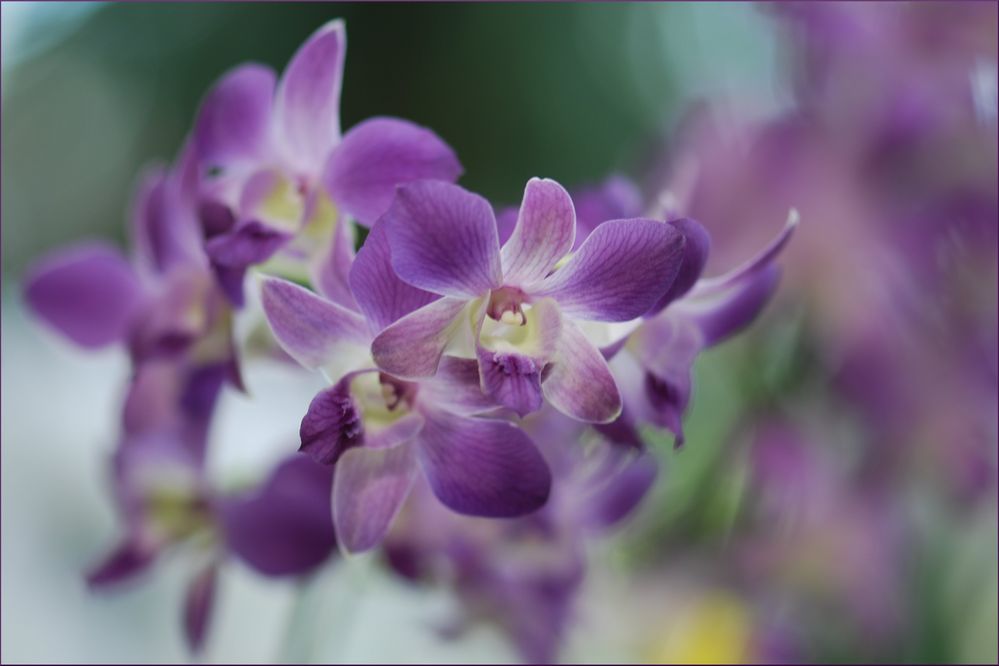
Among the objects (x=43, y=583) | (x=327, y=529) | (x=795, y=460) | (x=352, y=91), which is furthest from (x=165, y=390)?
(x=352, y=91)

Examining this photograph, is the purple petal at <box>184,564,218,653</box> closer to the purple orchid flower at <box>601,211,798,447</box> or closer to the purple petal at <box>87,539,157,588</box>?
the purple petal at <box>87,539,157,588</box>

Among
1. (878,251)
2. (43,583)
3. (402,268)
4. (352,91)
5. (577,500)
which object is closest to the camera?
(402,268)

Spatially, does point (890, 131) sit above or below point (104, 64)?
above

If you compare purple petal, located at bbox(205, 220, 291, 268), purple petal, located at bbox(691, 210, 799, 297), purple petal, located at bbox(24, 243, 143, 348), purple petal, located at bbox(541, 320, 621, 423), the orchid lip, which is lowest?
purple petal, located at bbox(24, 243, 143, 348)

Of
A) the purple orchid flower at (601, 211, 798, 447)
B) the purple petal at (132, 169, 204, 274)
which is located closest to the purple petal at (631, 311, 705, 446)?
the purple orchid flower at (601, 211, 798, 447)

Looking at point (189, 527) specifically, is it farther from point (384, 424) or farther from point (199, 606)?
point (384, 424)

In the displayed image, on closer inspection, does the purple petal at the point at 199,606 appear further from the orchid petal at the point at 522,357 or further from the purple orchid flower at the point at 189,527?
the orchid petal at the point at 522,357

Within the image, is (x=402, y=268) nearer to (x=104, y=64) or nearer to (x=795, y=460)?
(x=795, y=460)

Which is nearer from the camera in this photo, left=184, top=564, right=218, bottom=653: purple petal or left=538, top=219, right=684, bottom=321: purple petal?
left=538, top=219, right=684, bottom=321: purple petal
